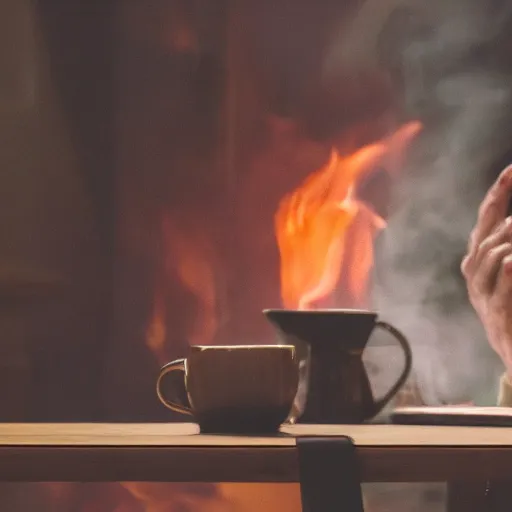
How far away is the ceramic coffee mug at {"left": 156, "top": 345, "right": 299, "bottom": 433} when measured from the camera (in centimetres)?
64

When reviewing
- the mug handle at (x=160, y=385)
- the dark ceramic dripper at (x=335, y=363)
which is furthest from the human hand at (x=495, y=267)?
the mug handle at (x=160, y=385)

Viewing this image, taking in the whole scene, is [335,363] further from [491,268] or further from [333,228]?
[333,228]

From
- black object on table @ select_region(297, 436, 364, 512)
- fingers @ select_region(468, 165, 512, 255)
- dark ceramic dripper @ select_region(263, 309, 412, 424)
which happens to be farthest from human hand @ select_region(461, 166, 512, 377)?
black object on table @ select_region(297, 436, 364, 512)

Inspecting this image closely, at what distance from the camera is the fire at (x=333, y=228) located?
5.46 ft

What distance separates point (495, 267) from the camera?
1141 mm

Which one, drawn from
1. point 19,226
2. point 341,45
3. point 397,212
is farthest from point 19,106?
point 397,212

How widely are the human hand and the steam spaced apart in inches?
17.2

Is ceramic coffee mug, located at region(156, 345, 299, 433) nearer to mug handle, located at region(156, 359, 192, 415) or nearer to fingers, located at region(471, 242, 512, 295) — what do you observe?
mug handle, located at region(156, 359, 192, 415)

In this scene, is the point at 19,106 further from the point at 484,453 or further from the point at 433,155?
the point at 484,453

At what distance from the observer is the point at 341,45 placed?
5.52 feet

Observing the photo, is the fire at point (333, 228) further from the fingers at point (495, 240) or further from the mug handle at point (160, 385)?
the mug handle at point (160, 385)

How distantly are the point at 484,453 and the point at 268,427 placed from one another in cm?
19

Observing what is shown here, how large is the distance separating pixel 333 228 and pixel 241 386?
42.3 inches

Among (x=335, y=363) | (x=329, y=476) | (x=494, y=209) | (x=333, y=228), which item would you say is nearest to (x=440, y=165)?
(x=333, y=228)
